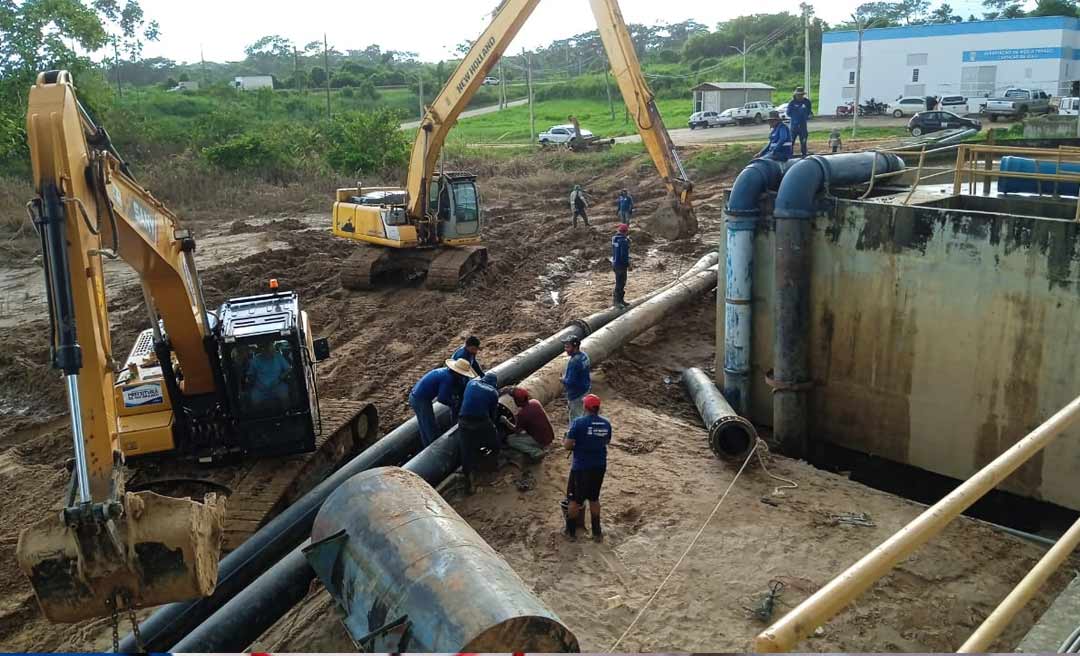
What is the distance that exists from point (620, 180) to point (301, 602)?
1127 inches

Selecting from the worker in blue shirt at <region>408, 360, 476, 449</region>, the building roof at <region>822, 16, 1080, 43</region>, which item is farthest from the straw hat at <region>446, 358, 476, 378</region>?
the building roof at <region>822, 16, 1080, 43</region>

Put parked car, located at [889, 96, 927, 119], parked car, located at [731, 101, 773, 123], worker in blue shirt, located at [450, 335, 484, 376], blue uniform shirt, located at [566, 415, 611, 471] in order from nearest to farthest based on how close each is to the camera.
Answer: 1. blue uniform shirt, located at [566, 415, 611, 471]
2. worker in blue shirt, located at [450, 335, 484, 376]
3. parked car, located at [889, 96, 927, 119]
4. parked car, located at [731, 101, 773, 123]

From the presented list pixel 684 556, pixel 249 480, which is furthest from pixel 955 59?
pixel 249 480

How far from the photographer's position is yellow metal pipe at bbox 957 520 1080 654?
10.4 feet

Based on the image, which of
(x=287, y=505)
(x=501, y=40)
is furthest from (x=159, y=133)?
(x=287, y=505)

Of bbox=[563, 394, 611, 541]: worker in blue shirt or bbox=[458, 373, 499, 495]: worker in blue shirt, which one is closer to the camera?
bbox=[563, 394, 611, 541]: worker in blue shirt

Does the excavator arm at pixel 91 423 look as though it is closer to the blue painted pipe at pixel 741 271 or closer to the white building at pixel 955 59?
the blue painted pipe at pixel 741 271

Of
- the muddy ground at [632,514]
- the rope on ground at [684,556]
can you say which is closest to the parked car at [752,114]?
the muddy ground at [632,514]

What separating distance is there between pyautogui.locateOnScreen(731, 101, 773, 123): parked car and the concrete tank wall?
1398 inches

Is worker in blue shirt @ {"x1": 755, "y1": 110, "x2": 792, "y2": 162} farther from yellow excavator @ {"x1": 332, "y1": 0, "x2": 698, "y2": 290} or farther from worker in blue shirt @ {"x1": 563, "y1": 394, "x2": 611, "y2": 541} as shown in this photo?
worker in blue shirt @ {"x1": 563, "y1": 394, "x2": 611, "y2": 541}

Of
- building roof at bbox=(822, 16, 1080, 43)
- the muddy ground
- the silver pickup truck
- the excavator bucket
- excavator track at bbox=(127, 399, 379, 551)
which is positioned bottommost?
the muddy ground

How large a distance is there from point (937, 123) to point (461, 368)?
3318 cm

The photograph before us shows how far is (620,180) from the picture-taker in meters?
35.2

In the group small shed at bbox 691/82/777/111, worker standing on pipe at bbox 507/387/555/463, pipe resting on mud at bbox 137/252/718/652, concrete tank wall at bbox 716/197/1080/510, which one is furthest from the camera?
small shed at bbox 691/82/777/111
